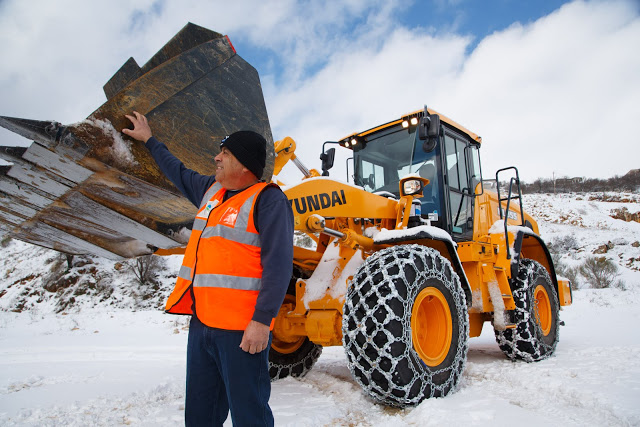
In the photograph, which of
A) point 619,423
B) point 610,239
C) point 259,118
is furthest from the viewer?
point 610,239

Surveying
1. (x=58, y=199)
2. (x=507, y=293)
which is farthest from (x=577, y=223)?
(x=58, y=199)

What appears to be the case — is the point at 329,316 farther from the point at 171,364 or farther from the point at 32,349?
the point at 32,349

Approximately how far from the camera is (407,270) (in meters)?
3.06

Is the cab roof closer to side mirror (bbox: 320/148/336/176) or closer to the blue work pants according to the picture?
side mirror (bbox: 320/148/336/176)

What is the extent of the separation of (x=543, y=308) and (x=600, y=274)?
47.9 feet

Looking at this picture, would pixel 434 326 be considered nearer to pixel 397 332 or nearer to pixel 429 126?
pixel 397 332

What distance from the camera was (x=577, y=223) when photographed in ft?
95.0

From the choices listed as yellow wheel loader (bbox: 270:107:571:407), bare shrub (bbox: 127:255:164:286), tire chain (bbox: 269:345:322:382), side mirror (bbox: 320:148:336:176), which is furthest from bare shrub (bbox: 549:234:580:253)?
tire chain (bbox: 269:345:322:382)

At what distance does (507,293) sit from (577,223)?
95.1 feet

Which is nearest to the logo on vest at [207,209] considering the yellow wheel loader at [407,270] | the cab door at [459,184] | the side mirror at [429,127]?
the yellow wheel loader at [407,270]

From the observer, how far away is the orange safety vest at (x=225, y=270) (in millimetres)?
1831

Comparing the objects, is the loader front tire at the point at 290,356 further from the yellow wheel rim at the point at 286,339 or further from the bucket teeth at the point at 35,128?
the bucket teeth at the point at 35,128

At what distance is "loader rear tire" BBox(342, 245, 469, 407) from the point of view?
283 cm

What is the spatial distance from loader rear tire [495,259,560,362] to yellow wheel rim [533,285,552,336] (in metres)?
0.06
